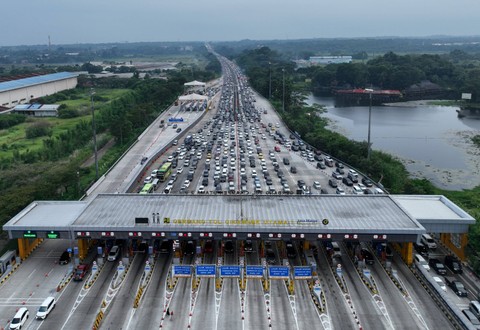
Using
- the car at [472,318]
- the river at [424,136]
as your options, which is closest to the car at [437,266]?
the car at [472,318]

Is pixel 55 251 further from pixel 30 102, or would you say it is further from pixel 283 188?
pixel 30 102

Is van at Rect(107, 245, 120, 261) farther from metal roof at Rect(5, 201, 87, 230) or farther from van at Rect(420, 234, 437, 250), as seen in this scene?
van at Rect(420, 234, 437, 250)

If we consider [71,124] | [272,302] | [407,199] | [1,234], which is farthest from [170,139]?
[272,302]

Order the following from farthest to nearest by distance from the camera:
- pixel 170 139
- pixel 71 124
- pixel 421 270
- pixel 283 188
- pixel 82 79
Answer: pixel 82 79
pixel 71 124
pixel 170 139
pixel 283 188
pixel 421 270

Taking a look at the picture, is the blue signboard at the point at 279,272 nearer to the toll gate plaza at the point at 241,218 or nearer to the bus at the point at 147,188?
the toll gate plaza at the point at 241,218

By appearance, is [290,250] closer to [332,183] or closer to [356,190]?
[356,190]

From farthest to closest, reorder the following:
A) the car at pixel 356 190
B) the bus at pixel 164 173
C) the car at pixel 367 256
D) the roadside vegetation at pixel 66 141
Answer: the bus at pixel 164 173 → the car at pixel 356 190 → the roadside vegetation at pixel 66 141 → the car at pixel 367 256
